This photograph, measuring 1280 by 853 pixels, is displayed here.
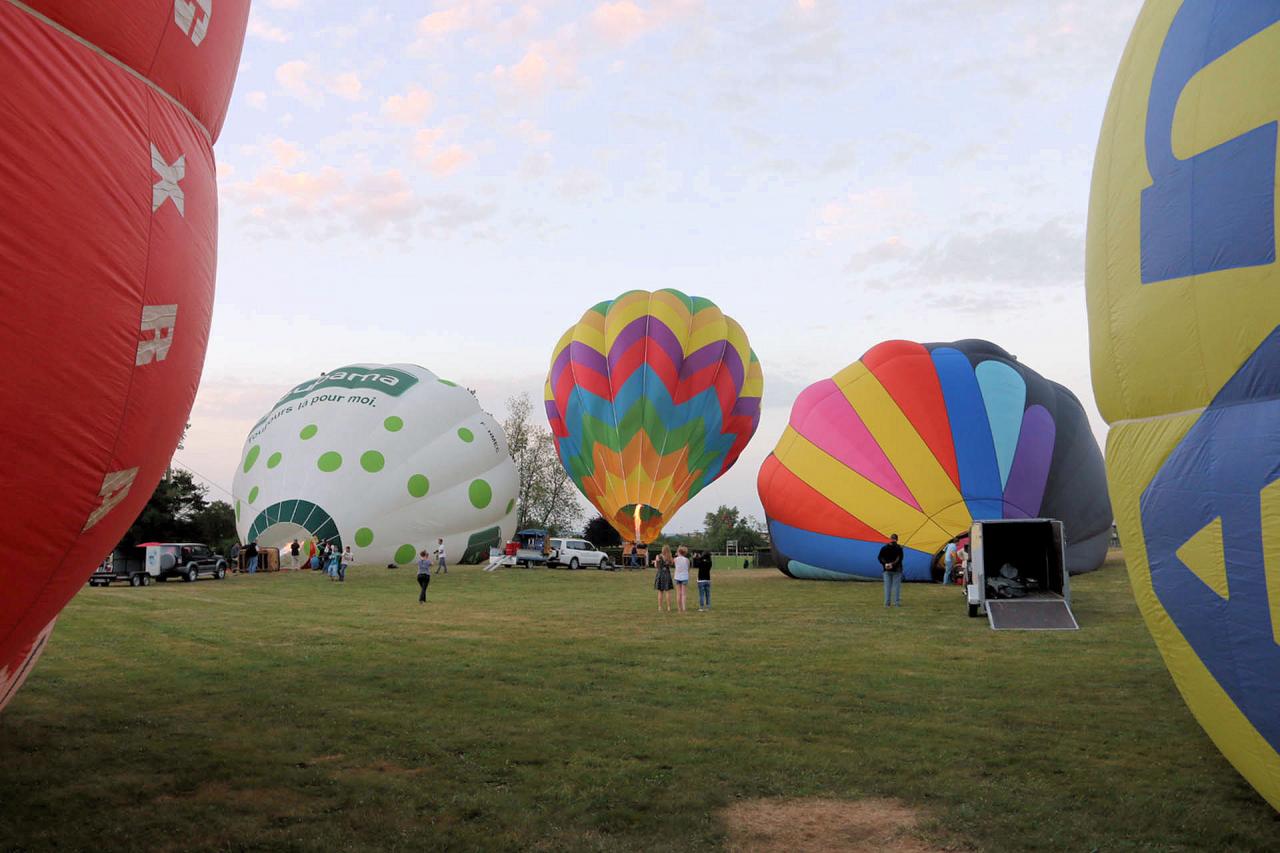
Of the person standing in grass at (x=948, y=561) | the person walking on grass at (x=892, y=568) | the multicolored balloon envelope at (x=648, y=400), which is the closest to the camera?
the person walking on grass at (x=892, y=568)

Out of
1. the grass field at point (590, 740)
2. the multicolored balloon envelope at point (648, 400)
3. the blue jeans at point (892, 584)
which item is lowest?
the grass field at point (590, 740)

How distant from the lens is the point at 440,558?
25.7 meters

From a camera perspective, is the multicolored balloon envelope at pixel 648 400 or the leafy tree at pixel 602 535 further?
the leafy tree at pixel 602 535

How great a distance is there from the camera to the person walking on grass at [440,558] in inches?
1011

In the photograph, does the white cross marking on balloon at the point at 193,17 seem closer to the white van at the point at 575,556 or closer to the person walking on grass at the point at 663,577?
the person walking on grass at the point at 663,577

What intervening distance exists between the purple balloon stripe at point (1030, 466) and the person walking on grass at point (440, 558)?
14.3 metres

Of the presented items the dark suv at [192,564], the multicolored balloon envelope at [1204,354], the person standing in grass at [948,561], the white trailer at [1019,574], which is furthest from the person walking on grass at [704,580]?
the dark suv at [192,564]

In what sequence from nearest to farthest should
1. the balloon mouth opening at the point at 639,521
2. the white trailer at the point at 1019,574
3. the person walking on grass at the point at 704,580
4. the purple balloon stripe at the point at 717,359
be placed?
the white trailer at the point at 1019,574, the person walking on grass at the point at 704,580, the purple balloon stripe at the point at 717,359, the balloon mouth opening at the point at 639,521

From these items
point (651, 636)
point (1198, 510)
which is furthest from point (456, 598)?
point (1198, 510)

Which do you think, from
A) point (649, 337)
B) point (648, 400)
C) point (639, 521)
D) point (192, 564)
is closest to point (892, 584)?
point (648, 400)

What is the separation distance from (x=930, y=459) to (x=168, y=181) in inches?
667

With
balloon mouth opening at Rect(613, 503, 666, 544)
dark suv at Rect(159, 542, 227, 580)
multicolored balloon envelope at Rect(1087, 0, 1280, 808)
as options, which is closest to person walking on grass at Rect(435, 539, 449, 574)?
balloon mouth opening at Rect(613, 503, 666, 544)

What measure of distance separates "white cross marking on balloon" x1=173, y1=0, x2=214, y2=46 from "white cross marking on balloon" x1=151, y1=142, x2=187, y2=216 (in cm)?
52

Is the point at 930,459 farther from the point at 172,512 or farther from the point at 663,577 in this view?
the point at 172,512
